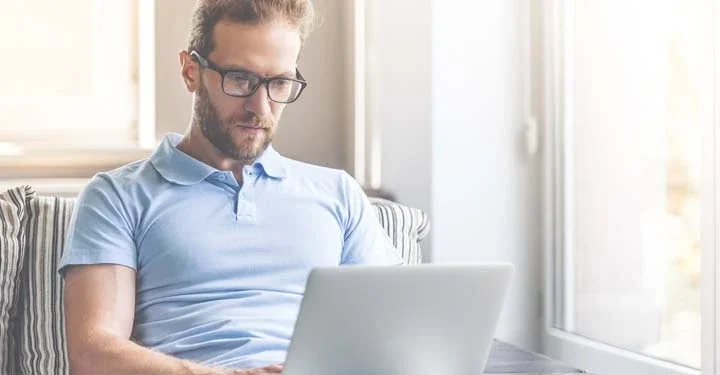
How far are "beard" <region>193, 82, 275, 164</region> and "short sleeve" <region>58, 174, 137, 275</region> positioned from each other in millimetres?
168

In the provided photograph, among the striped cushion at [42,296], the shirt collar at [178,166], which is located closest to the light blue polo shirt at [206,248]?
the shirt collar at [178,166]

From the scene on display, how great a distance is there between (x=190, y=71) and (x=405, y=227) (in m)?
0.56

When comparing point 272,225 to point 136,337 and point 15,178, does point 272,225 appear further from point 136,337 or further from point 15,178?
point 15,178

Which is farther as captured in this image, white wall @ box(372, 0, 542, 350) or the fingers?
white wall @ box(372, 0, 542, 350)

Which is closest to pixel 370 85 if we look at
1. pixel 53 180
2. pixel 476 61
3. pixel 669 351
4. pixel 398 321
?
pixel 476 61

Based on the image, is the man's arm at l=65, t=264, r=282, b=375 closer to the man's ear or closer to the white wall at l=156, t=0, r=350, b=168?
the man's ear

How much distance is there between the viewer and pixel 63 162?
2.32 meters

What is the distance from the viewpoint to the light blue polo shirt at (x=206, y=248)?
63.9 inches

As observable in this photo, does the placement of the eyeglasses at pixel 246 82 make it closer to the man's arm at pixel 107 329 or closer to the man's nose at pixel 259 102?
the man's nose at pixel 259 102

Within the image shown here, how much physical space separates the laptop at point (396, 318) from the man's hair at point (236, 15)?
598 mm

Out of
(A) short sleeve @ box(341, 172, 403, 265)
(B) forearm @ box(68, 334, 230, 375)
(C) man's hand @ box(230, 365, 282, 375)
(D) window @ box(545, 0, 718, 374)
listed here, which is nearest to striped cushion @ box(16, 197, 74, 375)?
(B) forearm @ box(68, 334, 230, 375)

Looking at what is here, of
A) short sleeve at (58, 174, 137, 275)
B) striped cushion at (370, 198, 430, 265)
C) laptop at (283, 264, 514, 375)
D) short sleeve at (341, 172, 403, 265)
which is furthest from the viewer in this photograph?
striped cushion at (370, 198, 430, 265)

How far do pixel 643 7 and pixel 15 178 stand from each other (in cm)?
126

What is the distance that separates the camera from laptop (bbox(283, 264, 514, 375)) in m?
1.26
